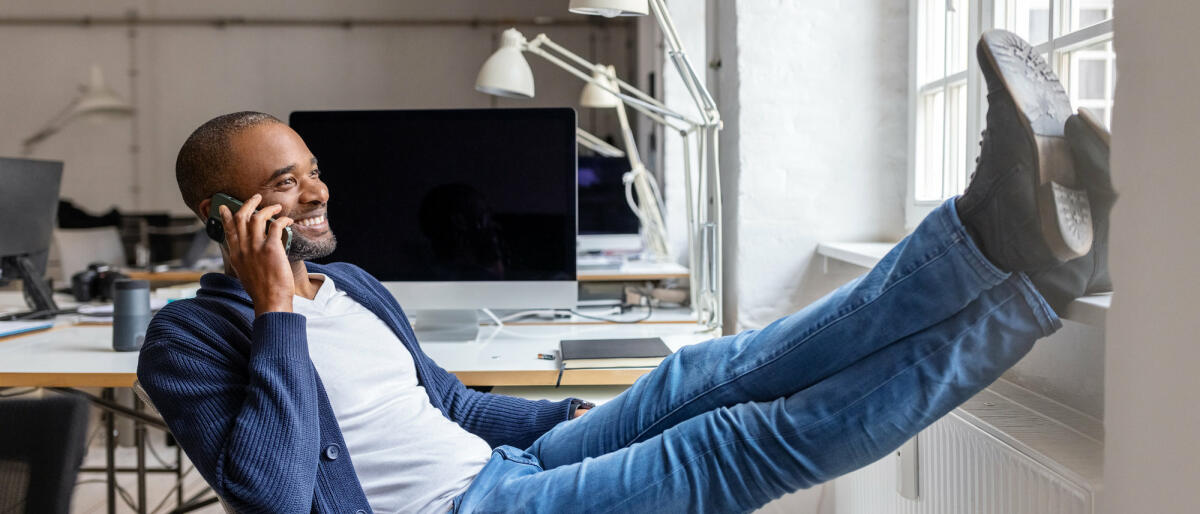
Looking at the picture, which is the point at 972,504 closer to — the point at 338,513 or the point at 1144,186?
the point at 1144,186

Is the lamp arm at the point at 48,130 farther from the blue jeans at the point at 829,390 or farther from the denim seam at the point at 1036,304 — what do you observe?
the denim seam at the point at 1036,304

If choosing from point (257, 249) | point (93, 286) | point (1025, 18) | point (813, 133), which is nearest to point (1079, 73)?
point (1025, 18)

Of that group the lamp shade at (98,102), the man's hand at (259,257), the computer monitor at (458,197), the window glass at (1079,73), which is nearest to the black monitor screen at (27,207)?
the computer monitor at (458,197)

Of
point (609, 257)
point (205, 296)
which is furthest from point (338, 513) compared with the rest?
point (609, 257)

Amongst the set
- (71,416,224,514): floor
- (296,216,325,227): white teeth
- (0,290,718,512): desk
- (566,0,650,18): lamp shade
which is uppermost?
(566,0,650,18): lamp shade

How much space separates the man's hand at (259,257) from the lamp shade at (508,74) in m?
1.21

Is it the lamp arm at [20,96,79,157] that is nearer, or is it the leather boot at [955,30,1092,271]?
the leather boot at [955,30,1092,271]

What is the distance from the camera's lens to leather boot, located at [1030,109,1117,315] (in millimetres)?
958

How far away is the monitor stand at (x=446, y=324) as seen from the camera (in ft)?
6.38

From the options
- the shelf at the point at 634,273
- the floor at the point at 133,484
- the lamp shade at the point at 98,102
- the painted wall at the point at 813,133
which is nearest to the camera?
the painted wall at the point at 813,133

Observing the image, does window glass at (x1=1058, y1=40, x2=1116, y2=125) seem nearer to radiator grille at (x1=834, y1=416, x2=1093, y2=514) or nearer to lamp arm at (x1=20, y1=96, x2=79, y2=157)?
radiator grille at (x1=834, y1=416, x2=1093, y2=514)

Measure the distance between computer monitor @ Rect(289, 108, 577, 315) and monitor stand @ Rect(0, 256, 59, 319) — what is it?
1.14 m

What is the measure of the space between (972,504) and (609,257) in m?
2.80

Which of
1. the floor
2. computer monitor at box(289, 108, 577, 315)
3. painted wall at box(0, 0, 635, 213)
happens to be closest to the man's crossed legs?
computer monitor at box(289, 108, 577, 315)
